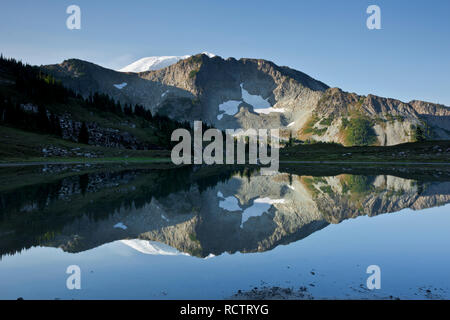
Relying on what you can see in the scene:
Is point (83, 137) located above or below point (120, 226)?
above

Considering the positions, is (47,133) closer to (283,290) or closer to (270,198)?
(270,198)

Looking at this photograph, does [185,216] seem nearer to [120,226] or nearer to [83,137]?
[120,226]

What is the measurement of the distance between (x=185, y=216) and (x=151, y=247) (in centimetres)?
644

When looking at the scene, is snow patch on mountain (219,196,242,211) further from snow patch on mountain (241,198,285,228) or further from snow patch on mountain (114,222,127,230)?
snow patch on mountain (114,222,127,230)

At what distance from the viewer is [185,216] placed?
741 inches

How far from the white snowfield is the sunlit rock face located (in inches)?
1.5

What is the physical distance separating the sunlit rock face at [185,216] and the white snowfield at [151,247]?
0.12ft

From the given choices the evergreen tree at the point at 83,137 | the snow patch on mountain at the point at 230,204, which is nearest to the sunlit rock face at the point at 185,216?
the snow patch on mountain at the point at 230,204

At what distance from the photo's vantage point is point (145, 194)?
89.8ft

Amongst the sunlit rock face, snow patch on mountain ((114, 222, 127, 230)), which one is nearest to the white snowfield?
the sunlit rock face

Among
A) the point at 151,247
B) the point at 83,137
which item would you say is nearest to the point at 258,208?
the point at 151,247

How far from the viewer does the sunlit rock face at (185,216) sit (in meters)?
13.0
